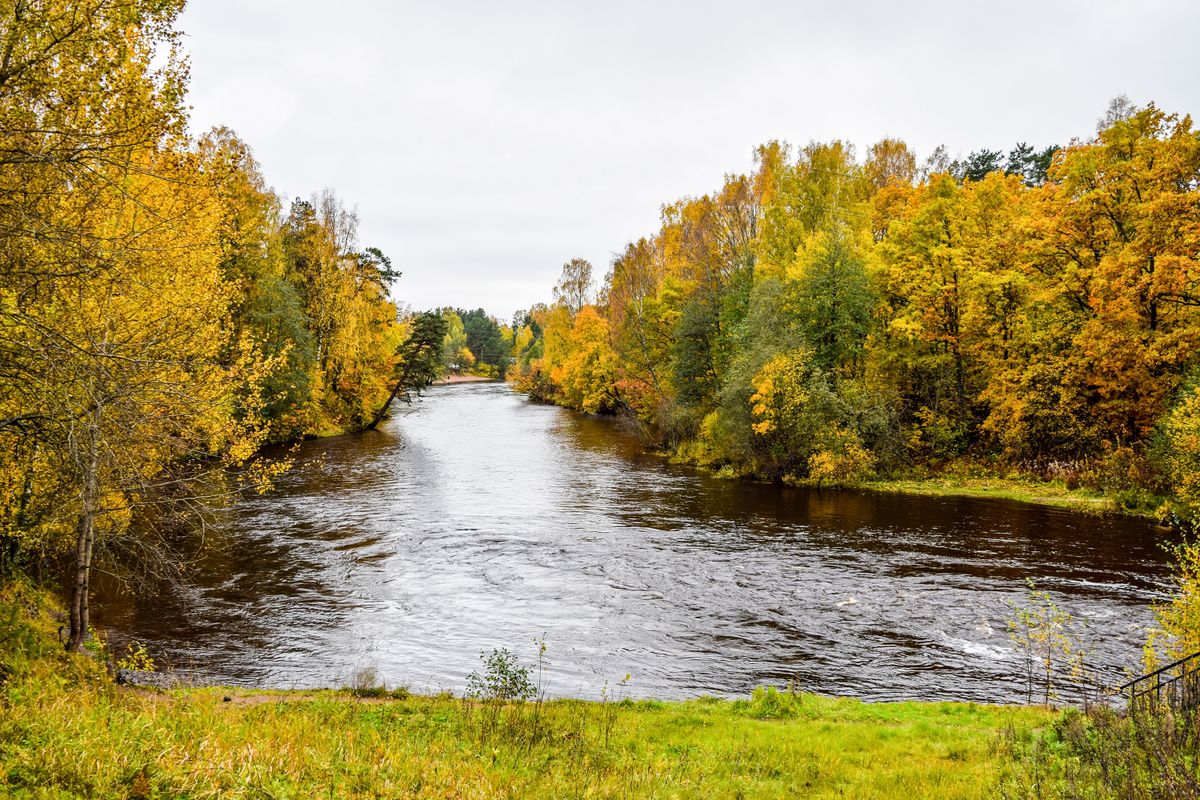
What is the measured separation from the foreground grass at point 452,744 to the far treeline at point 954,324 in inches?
642

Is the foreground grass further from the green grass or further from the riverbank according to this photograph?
the green grass

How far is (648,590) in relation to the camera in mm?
17219

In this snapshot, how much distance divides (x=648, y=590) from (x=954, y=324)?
2293 cm

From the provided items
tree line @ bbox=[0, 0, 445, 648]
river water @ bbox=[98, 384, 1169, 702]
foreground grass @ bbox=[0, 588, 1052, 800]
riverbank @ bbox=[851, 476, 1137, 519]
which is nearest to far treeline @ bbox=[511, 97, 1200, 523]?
riverbank @ bbox=[851, 476, 1137, 519]

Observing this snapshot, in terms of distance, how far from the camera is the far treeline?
24.5m

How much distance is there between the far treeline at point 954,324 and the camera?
964 inches

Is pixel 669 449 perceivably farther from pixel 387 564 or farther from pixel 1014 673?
pixel 1014 673

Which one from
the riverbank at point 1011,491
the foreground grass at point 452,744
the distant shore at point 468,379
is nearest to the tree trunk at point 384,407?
the riverbank at point 1011,491

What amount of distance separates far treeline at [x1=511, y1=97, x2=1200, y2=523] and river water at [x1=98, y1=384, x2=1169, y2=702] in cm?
401

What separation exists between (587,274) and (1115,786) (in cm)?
8162

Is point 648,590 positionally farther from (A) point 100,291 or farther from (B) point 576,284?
(B) point 576,284

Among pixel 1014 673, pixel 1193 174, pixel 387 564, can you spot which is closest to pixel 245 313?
pixel 387 564

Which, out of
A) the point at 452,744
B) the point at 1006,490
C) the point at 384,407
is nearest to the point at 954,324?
the point at 1006,490

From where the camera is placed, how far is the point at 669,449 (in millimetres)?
42031
